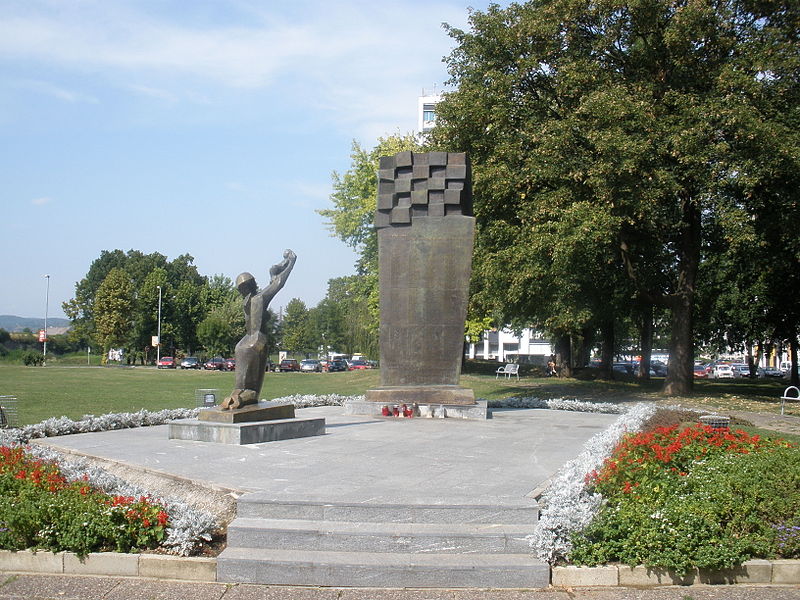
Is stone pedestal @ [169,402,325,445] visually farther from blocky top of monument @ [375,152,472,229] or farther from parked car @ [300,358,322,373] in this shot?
parked car @ [300,358,322,373]

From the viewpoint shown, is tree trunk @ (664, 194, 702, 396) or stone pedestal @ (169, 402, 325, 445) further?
tree trunk @ (664, 194, 702, 396)

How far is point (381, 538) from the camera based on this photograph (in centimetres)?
673

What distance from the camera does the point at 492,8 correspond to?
25906mm

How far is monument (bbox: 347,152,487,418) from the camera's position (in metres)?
16.6

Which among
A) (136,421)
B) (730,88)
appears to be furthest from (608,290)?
(136,421)

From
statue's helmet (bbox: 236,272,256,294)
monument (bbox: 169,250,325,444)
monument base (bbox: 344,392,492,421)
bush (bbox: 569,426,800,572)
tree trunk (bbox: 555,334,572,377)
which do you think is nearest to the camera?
bush (bbox: 569,426,800,572)

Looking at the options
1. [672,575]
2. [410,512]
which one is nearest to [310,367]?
[410,512]

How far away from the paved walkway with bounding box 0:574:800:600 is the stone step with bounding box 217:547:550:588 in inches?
3.3

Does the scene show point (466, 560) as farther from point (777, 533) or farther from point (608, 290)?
point (608, 290)

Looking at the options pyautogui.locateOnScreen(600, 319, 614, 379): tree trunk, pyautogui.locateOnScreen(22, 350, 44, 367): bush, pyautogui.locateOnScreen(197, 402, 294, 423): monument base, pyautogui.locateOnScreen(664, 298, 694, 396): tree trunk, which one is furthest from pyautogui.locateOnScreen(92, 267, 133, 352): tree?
pyautogui.locateOnScreen(197, 402, 294, 423): monument base

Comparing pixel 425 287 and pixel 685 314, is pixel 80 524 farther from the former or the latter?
pixel 685 314

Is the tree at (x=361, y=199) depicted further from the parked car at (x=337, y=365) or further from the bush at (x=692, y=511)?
the bush at (x=692, y=511)

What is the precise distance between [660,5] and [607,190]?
6.14 metres

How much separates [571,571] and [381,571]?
63.7 inches
